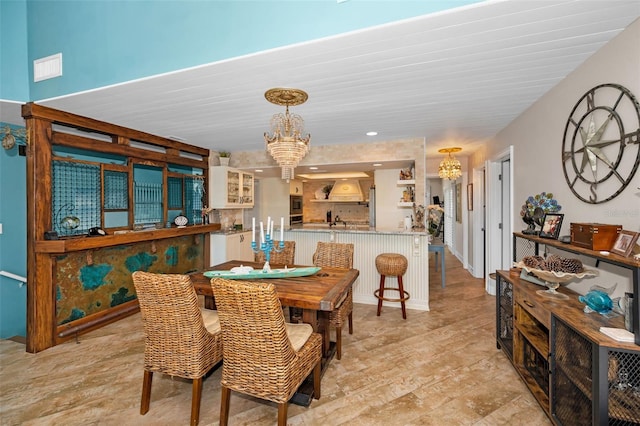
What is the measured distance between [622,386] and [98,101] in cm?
430

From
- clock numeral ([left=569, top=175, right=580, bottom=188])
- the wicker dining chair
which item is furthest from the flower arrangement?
the wicker dining chair

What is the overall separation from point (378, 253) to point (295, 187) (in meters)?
3.68

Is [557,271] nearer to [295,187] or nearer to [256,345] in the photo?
[256,345]

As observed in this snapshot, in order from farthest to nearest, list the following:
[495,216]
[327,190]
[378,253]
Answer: [327,190] → [495,216] → [378,253]

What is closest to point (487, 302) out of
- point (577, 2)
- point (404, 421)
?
point (404, 421)

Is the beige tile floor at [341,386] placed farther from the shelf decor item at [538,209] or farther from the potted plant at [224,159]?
the potted plant at [224,159]

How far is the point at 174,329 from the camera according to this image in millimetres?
1831

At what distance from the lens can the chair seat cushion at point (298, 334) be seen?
192 centimetres

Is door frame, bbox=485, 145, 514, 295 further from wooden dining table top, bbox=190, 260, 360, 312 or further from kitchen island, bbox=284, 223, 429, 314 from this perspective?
wooden dining table top, bbox=190, 260, 360, 312

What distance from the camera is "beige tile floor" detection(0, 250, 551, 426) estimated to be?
1.92 metres

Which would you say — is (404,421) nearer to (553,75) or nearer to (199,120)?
(553,75)

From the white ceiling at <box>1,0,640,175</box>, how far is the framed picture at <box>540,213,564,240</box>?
3.73 feet

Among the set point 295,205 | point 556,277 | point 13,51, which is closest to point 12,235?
point 13,51

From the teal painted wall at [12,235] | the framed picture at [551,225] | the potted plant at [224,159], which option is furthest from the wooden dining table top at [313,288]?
the potted plant at [224,159]
